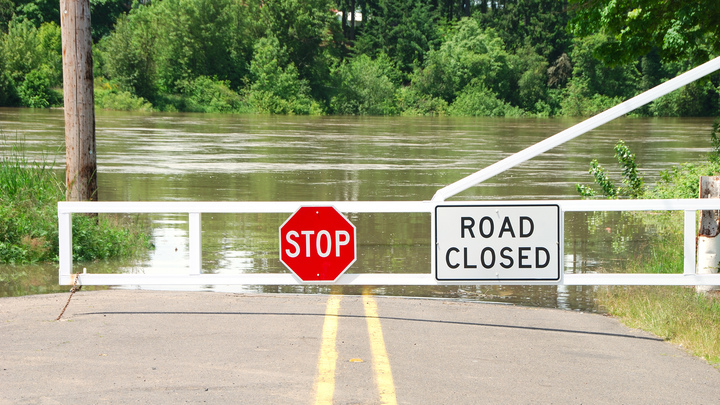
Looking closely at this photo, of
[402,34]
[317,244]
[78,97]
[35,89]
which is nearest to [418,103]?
[402,34]

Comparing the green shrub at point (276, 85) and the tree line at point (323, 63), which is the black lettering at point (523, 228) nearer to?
the tree line at point (323, 63)

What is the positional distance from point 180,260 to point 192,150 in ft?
60.1

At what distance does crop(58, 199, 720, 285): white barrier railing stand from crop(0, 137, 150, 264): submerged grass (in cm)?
298

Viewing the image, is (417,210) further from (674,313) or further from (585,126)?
(674,313)

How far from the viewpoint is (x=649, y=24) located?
1387 cm

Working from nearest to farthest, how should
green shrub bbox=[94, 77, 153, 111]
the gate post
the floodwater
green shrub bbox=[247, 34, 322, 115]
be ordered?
the gate post
the floodwater
green shrub bbox=[94, 77, 153, 111]
green shrub bbox=[247, 34, 322, 115]

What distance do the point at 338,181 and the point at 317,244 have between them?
1301cm

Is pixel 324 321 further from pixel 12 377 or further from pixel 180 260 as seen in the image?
pixel 180 260

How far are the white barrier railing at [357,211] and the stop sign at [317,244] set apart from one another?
7cm

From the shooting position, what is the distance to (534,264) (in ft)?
22.2

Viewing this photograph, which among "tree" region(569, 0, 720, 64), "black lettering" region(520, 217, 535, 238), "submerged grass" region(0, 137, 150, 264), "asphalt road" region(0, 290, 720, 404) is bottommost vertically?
"asphalt road" region(0, 290, 720, 404)

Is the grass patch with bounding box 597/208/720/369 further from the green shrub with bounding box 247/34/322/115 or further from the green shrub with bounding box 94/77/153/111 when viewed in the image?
the green shrub with bounding box 247/34/322/115

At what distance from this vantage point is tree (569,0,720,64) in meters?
12.9

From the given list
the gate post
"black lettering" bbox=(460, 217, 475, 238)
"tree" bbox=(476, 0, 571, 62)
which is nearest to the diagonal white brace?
"black lettering" bbox=(460, 217, 475, 238)
